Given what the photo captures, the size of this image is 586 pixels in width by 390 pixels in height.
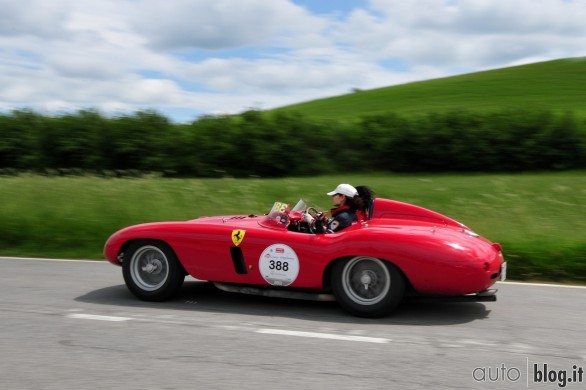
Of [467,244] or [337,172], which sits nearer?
[467,244]

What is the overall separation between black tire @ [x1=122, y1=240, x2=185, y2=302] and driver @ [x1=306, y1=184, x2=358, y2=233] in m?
1.49

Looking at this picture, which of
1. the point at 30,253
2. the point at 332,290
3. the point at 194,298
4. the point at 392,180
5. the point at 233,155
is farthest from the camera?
the point at 233,155

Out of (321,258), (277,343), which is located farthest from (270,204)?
(277,343)

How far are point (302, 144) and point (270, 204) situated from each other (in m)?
5.61

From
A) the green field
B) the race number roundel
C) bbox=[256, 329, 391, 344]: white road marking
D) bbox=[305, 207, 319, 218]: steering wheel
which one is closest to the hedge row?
the green field

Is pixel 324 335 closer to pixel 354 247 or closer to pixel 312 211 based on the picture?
pixel 354 247

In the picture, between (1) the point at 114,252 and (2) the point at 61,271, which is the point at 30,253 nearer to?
(2) the point at 61,271

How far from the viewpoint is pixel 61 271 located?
29.5 feet

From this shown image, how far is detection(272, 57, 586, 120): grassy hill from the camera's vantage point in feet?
92.8

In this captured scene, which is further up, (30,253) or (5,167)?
(5,167)

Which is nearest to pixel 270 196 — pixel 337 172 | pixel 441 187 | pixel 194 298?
pixel 441 187

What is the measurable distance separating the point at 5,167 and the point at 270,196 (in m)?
11.1

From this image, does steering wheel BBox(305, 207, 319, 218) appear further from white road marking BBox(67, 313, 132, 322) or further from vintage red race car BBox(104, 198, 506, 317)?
white road marking BBox(67, 313, 132, 322)

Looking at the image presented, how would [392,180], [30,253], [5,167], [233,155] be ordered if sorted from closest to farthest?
[30,253] → [392,180] → [233,155] → [5,167]
